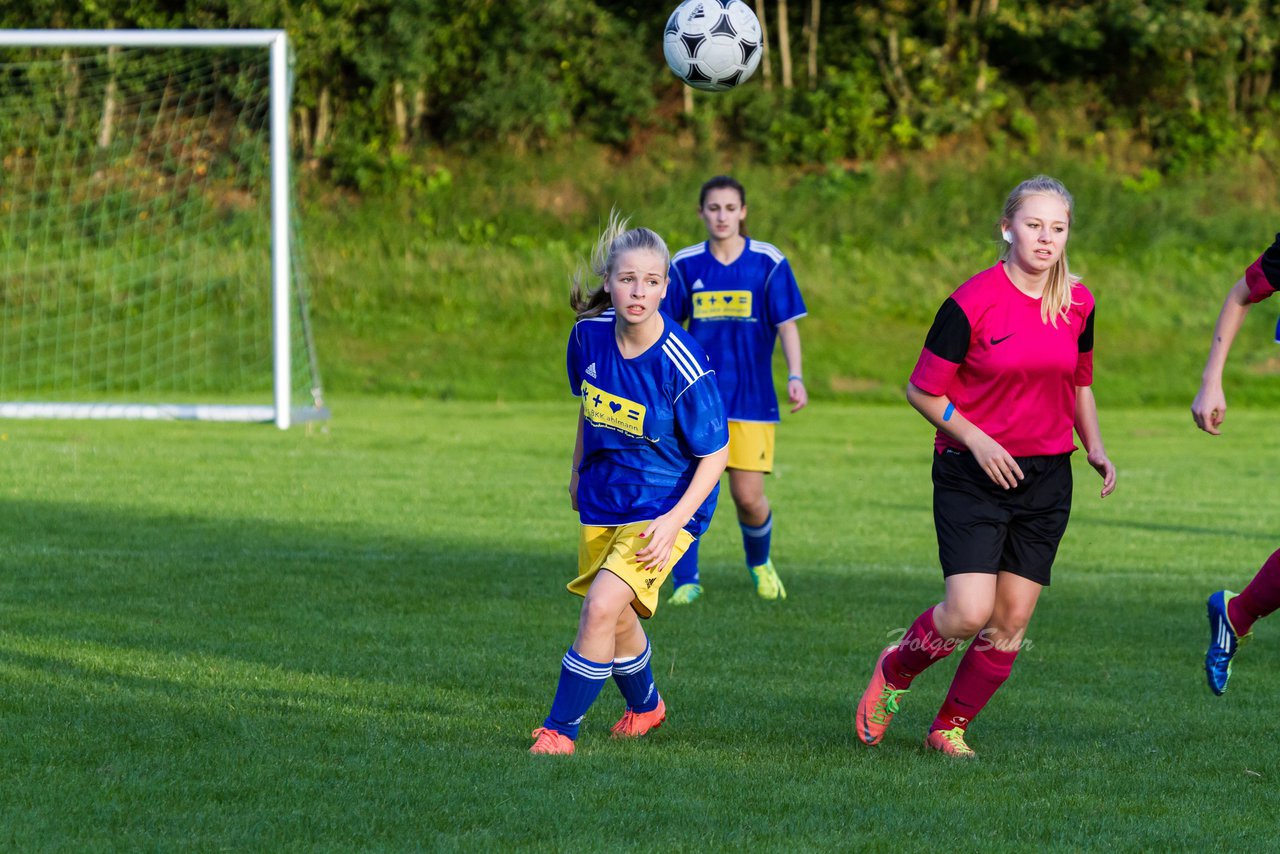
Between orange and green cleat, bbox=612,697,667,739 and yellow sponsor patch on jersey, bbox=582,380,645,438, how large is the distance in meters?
0.92

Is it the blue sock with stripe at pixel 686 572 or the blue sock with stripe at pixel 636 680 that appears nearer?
the blue sock with stripe at pixel 636 680

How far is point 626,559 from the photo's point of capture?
462cm

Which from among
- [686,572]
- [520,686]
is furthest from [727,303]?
[520,686]

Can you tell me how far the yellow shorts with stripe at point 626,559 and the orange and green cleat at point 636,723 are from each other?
1.17ft

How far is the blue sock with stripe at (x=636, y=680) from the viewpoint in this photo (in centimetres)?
486

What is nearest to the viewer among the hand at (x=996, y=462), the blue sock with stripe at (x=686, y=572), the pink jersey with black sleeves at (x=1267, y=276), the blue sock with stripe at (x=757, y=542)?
the hand at (x=996, y=462)

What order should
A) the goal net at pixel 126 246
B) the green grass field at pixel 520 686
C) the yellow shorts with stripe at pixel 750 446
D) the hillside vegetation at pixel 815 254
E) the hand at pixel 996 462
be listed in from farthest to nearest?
the hillside vegetation at pixel 815 254 → the goal net at pixel 126 246 → the yellow shorts with stripe at pixel 750 446 → the hand at pixel 996 462 → the green grass field at pixel 520 686

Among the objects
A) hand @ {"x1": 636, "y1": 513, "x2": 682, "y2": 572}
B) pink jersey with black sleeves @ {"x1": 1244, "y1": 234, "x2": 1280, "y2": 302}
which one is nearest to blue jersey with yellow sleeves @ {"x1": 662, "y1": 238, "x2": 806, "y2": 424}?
pink jersey with black sleeves @ {"x1": 1244, "y1": 234, "x2": 1280, "y2": 302}

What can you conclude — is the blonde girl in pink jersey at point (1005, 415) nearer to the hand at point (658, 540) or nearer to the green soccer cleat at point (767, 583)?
the hand at point (658, 540)

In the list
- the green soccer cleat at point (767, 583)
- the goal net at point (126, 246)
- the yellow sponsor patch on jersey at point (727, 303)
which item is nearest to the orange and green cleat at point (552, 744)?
the green soccer cleat at point (767, 583)

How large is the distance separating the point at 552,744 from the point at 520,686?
3.35 ft

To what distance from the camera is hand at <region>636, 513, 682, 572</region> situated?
14.8 ft

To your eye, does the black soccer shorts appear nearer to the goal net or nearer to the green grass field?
the green grass field

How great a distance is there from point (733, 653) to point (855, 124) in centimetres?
2437
